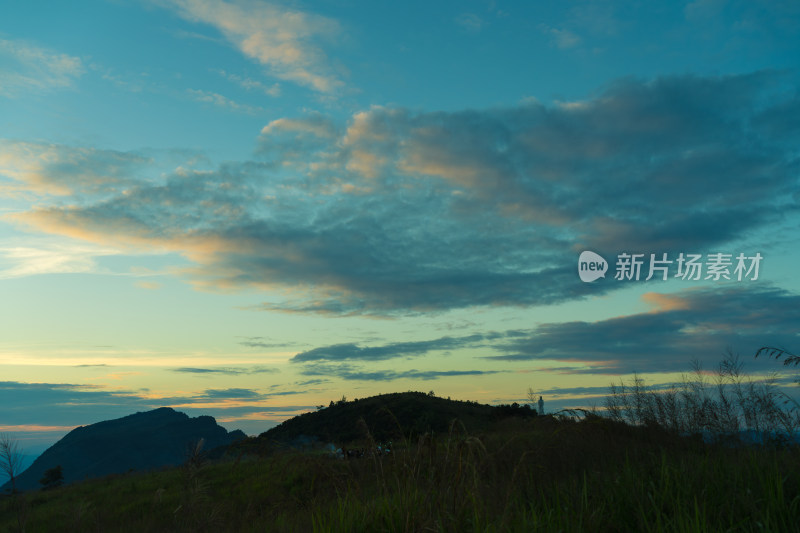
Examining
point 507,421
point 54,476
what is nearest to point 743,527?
point 507,421

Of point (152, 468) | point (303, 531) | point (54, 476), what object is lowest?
point (54, 476)

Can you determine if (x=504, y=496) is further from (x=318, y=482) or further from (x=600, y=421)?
Result: (x=600, y=421)

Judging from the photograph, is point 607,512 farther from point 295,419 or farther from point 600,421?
point 295,419

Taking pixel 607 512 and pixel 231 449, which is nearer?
pixel 607 512

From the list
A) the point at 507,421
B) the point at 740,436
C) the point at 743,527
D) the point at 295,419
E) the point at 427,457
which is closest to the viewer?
the point at 743,527

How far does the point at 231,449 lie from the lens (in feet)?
26.1

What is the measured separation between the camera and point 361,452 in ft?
27.0

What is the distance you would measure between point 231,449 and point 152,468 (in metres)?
32.6

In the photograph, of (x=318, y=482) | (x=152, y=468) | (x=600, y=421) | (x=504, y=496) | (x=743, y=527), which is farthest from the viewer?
(x=152, y=468)

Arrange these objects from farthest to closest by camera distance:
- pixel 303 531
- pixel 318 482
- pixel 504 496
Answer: pixel 318 482
pixel 303 531
pixel 504 496

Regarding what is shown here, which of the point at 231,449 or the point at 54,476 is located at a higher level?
the point at 231,449

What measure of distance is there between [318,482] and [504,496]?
3325 millimetres

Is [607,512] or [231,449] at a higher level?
[231,449]

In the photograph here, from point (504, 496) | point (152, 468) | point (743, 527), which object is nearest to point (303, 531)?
point (504, 496)
